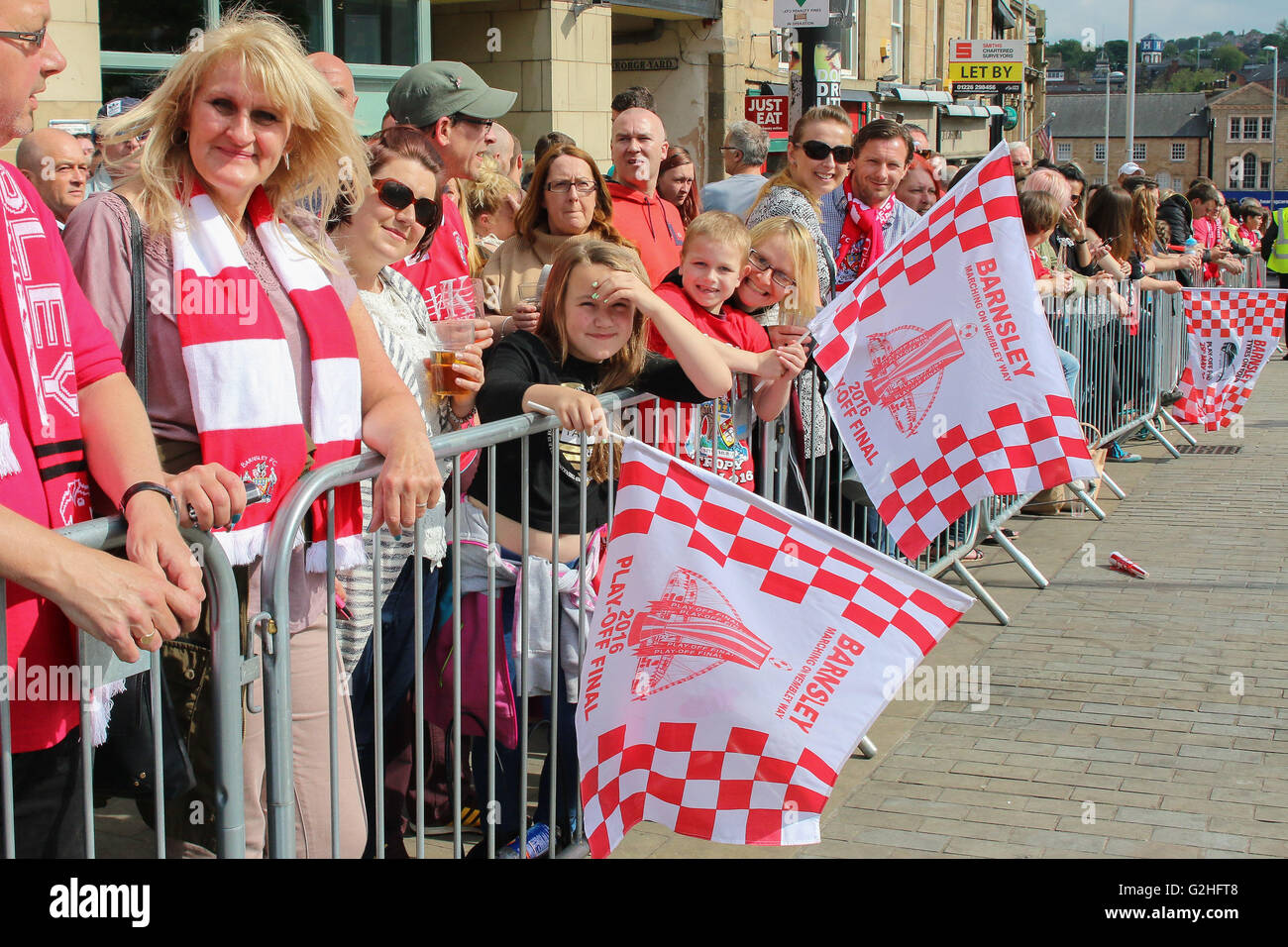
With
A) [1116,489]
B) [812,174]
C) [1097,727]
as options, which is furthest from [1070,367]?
[1097,727]

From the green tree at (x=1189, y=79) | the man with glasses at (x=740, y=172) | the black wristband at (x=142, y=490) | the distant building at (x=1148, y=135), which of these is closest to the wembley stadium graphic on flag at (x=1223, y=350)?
the man with glasses at (x=740, y=172)

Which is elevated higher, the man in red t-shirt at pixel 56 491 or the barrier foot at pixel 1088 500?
the man in red t-shirt at pixel 56 491

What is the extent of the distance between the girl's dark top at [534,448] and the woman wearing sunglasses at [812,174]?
2.15 meters

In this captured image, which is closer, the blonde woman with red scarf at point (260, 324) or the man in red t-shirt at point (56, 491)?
the man in red t-shirt at point (56, 491)

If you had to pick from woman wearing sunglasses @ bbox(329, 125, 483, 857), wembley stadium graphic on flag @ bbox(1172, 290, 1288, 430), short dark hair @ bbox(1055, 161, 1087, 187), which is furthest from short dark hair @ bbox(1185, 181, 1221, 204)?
woman wearing sunglasses @ bbox(329, 125, 483, 857)

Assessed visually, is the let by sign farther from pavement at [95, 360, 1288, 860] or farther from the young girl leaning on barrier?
the young girl leaning on barrier

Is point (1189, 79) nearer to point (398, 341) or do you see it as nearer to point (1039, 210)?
point (1039, 210)

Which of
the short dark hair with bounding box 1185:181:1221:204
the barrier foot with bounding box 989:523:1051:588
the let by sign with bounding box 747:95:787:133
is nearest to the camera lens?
the barrier foot with bounding box 989:523:1051:588

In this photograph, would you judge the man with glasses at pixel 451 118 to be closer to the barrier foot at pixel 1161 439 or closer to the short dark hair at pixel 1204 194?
the barrier foot at pixel 1161 439

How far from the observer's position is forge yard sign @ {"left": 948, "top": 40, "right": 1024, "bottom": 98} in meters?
25.8

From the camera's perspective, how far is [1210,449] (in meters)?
11.0

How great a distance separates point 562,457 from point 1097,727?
2472 millimetres

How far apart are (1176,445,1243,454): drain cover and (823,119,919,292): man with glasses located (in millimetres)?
5517

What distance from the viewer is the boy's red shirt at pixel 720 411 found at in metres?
4.11
